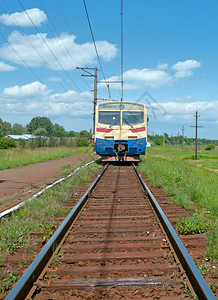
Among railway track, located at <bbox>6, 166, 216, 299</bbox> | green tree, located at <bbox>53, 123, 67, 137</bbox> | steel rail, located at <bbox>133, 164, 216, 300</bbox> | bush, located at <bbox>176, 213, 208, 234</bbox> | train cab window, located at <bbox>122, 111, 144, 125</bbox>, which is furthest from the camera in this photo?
green tree, located at <bbox>53, 123, 67, 137</bbox>

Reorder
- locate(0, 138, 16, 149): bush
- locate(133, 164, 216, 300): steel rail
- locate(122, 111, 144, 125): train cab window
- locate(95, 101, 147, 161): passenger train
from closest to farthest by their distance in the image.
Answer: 1. locate(133, 164, 216, 300): steel rail
2. locate(95, 101, 147, 161): passenger train
3. locate(122, 111, 144, 125): train cab window
4. locate(0, 138, 16, 149): bush

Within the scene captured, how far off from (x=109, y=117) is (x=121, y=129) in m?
0.96

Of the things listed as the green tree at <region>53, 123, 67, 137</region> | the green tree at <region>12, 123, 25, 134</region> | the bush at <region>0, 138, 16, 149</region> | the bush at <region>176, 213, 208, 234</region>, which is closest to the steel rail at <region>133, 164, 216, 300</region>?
the bush at <region>176, 213, 208, 234</region>

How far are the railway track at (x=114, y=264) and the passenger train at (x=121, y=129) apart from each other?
10034 mm

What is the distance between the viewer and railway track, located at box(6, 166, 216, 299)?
2945mm

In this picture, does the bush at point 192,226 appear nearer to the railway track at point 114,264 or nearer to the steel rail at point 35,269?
the railway track at point 114,264

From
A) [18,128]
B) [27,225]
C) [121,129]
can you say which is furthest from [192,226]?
[18,128]

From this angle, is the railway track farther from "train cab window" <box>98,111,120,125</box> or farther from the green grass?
→ "train cab window" <box>98,111,120,125</box>

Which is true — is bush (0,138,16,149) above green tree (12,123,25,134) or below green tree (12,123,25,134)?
below

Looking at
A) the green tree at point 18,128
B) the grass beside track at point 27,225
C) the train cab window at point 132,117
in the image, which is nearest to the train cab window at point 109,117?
the train cab window at point 132,117

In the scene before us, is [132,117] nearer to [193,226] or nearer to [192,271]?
[193,226]

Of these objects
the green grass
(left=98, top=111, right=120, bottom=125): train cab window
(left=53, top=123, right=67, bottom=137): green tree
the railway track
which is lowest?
the railway track

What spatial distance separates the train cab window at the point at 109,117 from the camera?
1608 centimetres

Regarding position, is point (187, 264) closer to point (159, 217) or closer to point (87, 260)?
point (87, 260)
